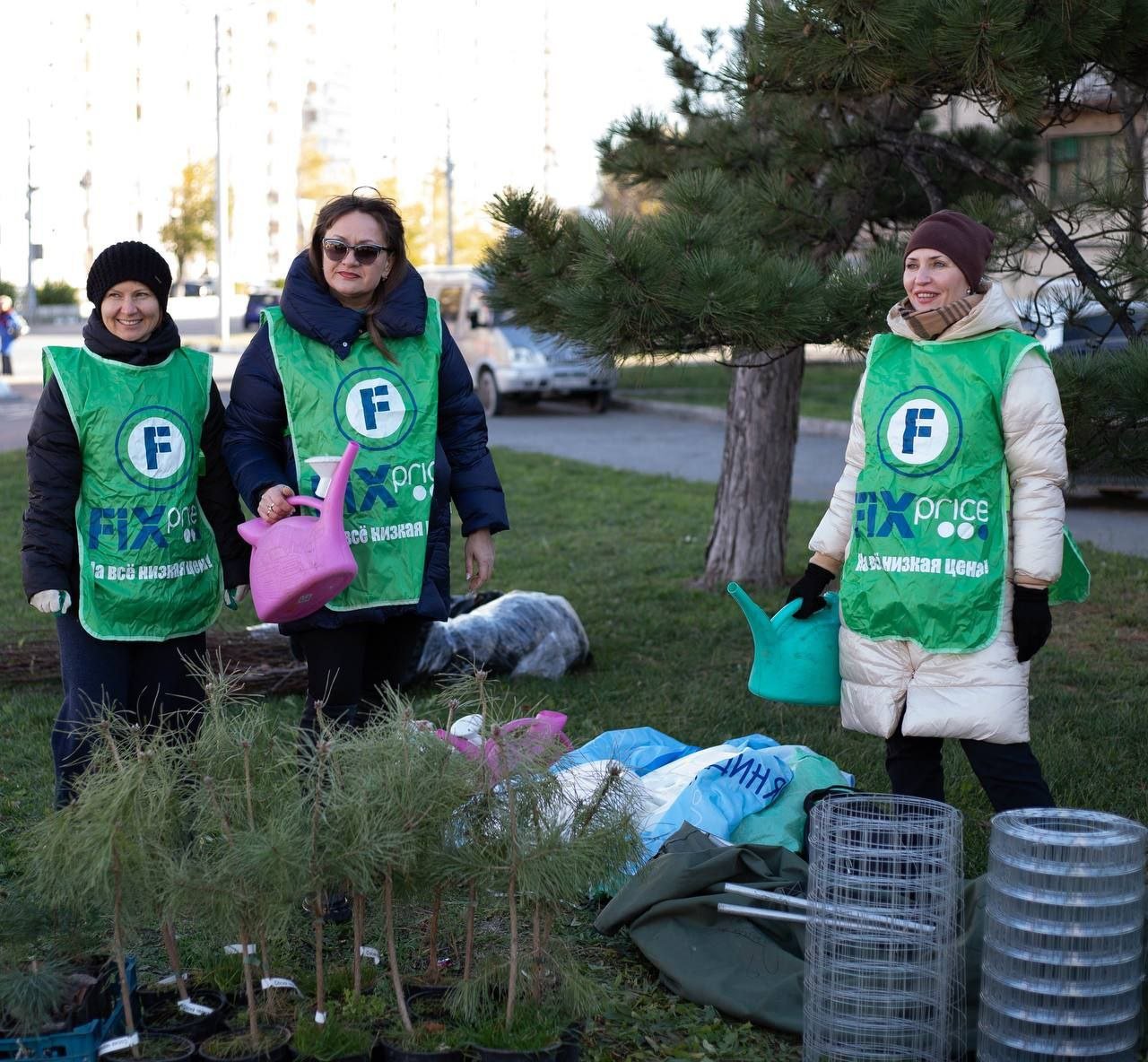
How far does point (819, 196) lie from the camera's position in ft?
19.1

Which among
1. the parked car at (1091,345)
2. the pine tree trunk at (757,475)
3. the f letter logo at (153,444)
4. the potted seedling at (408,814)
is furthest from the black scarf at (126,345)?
the pine tree trunk at (757,475)

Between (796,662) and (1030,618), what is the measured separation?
0.59 metres

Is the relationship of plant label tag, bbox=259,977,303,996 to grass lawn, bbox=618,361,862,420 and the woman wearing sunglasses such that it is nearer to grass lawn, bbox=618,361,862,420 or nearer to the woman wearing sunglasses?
the woman wearing sunglasses

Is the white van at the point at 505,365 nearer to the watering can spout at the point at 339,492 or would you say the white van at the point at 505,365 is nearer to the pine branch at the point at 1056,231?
the pine branch at the point at 1056,231

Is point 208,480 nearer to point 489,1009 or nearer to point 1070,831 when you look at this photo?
point 489,1009

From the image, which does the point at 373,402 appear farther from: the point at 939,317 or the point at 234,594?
the point at 939,317

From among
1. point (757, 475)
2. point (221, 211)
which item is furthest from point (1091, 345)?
point (221, 211)

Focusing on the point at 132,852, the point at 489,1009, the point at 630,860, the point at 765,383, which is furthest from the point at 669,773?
the point at 765,383

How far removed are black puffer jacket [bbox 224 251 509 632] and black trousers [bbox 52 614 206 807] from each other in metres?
0.40

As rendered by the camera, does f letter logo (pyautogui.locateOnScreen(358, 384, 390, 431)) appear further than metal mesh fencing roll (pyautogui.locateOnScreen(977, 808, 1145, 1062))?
Yes

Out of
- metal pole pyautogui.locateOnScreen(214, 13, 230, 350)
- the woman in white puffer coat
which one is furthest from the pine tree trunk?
metal pole pyautogui.locateOnScreen(214, 13, 230, 350)

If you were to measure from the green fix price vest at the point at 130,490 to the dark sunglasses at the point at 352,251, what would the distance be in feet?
1.77

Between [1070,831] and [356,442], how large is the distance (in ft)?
5.94

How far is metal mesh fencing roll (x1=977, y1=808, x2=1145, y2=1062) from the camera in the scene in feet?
8.98
